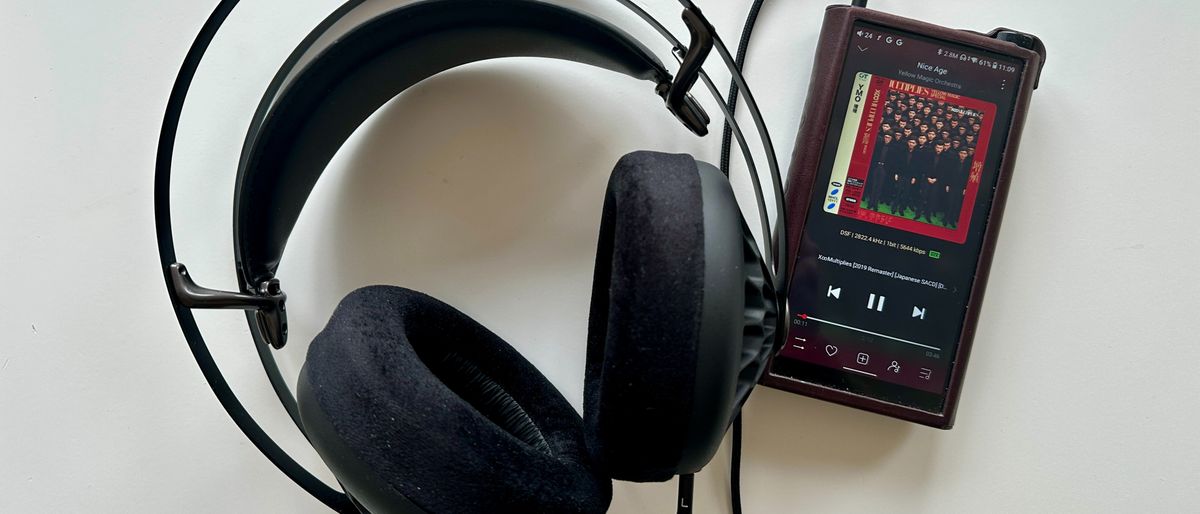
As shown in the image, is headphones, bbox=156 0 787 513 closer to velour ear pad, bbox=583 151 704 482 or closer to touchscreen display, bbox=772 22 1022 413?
velour ear pad, bbox=583 151 704 482

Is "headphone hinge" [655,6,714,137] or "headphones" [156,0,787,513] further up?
"headphone hinge" [655,6,714,137]

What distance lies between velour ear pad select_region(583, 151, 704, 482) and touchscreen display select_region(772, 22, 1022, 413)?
21 centimetres

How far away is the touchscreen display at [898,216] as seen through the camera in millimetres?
527

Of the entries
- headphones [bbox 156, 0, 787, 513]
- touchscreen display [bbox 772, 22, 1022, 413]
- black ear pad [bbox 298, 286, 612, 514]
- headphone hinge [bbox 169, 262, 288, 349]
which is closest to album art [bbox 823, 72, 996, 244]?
touchscreen display [bbox 772, 22, 1022, 413]

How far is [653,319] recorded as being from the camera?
1.13ft

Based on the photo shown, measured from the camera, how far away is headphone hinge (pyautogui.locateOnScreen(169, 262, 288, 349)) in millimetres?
412

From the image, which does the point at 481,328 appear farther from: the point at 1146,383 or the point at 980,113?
the point at 1146,383

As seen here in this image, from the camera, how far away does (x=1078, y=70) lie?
560mm

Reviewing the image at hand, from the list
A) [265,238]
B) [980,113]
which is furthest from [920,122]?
[265,238]

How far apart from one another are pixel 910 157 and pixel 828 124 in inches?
2.6

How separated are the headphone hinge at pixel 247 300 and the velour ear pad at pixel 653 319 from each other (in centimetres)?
22

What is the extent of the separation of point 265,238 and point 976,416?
0.53 m

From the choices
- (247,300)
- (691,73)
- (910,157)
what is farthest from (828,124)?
(247,300)

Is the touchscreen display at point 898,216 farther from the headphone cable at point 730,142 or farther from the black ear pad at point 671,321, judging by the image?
the black ear pad at point 671,321
